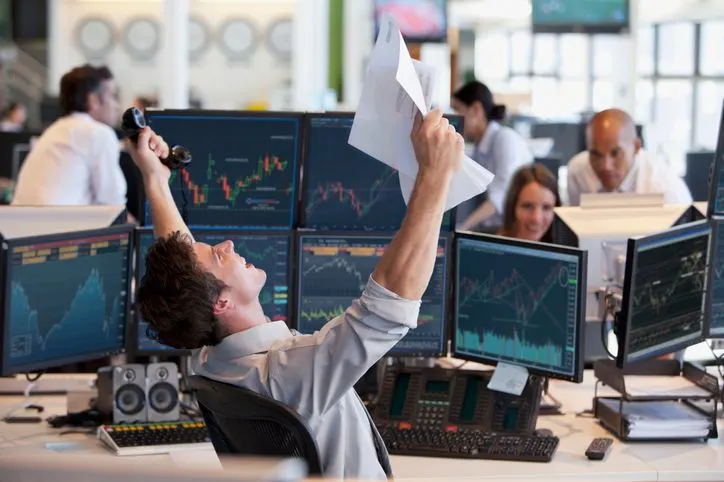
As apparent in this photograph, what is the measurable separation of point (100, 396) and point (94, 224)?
0.53 metres

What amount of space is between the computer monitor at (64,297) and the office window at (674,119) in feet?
32.9

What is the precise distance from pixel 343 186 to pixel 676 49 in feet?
33.3

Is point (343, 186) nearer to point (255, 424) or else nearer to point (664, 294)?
point (664, 294)

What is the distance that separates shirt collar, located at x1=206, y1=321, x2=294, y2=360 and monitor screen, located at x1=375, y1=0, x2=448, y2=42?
9.25 m

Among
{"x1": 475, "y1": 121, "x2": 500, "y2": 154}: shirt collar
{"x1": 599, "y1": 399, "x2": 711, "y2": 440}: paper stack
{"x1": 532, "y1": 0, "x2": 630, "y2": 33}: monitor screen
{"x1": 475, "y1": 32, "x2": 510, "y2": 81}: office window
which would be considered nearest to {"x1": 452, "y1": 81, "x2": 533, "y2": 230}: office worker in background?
{"x1": 475, "y1": 121, "x2": 500, "y2": 154}: shirt collar

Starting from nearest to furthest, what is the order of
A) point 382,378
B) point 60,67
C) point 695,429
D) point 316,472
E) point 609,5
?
point 316,472
point 695,429
point 382,378
point 609,5
point 60,67

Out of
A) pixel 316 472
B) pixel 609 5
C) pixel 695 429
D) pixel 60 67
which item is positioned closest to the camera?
pixel 316 472

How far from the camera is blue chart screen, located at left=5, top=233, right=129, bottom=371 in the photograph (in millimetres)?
3307

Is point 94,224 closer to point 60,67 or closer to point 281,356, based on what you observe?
point 281,356

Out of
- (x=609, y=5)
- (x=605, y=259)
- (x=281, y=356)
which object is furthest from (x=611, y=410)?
(x=609, y=5)

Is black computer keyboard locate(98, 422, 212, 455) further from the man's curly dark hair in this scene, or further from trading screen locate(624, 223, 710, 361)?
trading screen locate(624, 223, 710, 361)

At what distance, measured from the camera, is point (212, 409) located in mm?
2367

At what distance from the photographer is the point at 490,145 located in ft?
23.2

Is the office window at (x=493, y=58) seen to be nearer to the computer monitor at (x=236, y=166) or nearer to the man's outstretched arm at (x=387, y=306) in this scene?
the computer monitor at (x=236, y=166)
